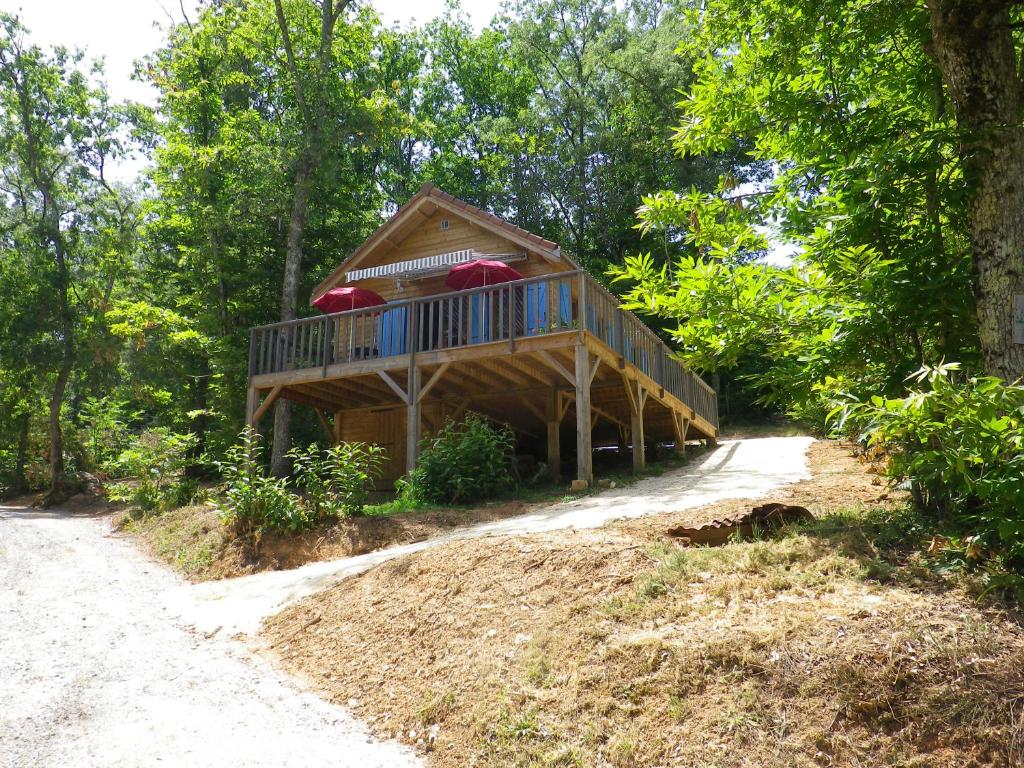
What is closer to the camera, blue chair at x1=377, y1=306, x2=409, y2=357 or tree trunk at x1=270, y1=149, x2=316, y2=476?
blue chair at x1=377, y1=306, x2=409, y2=357

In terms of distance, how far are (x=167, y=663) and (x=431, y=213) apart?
12993mm

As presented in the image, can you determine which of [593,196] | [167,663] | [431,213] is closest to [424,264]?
[431,213]

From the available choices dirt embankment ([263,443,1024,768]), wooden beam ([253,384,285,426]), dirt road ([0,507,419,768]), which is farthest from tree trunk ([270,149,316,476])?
dirt embankment ([263,443,1024,768])

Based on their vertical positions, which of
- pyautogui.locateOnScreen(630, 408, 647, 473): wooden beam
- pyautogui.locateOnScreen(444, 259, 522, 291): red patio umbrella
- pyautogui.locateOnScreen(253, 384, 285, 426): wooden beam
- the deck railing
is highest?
pyautogui.locateOnScreen(444, 259, 522, 291): red patio umbrella

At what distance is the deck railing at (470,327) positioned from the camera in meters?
12.4

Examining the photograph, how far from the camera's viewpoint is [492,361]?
13.3m

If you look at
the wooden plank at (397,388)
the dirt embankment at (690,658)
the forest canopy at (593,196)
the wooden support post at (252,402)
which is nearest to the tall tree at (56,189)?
the forest canopy at (593,196)

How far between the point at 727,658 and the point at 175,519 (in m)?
12.2

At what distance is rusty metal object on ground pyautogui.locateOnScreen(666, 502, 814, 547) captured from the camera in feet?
19.0

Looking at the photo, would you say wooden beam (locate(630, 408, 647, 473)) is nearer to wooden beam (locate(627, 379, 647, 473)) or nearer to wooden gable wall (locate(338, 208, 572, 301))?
wooden beam (locate(627, 379, 647, 473))

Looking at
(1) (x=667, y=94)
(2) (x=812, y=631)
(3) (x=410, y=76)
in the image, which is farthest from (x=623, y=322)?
(3) (x=410, y=76)

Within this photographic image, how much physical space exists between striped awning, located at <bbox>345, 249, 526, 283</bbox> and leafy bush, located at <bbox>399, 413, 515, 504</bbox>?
487 cm

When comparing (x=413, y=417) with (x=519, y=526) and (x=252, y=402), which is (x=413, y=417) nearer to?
(x=252, y=402)

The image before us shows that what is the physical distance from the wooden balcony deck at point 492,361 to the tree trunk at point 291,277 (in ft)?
3.41
